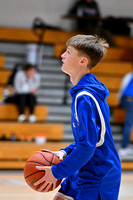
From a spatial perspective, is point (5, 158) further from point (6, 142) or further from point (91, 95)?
point (91, 95)

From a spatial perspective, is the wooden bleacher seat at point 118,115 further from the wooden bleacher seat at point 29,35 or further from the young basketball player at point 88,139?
the young basketball player at point 88,139

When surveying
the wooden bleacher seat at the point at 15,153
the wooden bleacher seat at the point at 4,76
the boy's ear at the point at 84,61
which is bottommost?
the wooden bleacher seat at the point at 15,153

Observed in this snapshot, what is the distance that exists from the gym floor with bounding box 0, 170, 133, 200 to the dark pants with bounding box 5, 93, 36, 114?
1231 mm

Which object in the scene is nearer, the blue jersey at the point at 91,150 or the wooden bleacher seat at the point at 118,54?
the blue jersey at the point at 91,150

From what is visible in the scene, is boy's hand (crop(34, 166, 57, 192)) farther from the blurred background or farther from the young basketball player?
the blurred background

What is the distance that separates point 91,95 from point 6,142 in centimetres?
412

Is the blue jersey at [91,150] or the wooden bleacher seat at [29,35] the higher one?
the wooden bleacher seat at [29,35]

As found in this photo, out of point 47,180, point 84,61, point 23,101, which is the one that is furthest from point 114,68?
point 47,180

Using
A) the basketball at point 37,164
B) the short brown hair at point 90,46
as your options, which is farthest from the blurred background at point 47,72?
the short brown hair at point 90,46

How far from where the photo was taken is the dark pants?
242 inches

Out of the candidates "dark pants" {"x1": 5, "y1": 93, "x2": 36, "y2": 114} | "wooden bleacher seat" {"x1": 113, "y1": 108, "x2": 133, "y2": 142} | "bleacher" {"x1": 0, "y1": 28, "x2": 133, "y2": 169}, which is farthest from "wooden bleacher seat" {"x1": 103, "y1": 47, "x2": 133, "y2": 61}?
A: "dark pants" {"x1": 5, "y1": 93, "x2": 36, "y2": 114}

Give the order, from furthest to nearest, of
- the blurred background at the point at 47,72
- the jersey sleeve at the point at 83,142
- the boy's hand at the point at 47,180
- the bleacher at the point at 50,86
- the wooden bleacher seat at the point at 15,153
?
the bleacher at the point at 50,86 → the blurred background at the point at 47,72 → the wooden bleacher seat at the point at 15,153 → the boy's hand at the point at 47,180 → the jersey sleeve at the point at 83,142

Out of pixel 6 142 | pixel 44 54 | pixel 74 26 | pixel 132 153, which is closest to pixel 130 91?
pixel 132 153

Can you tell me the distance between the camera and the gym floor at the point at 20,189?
14.1 feet
